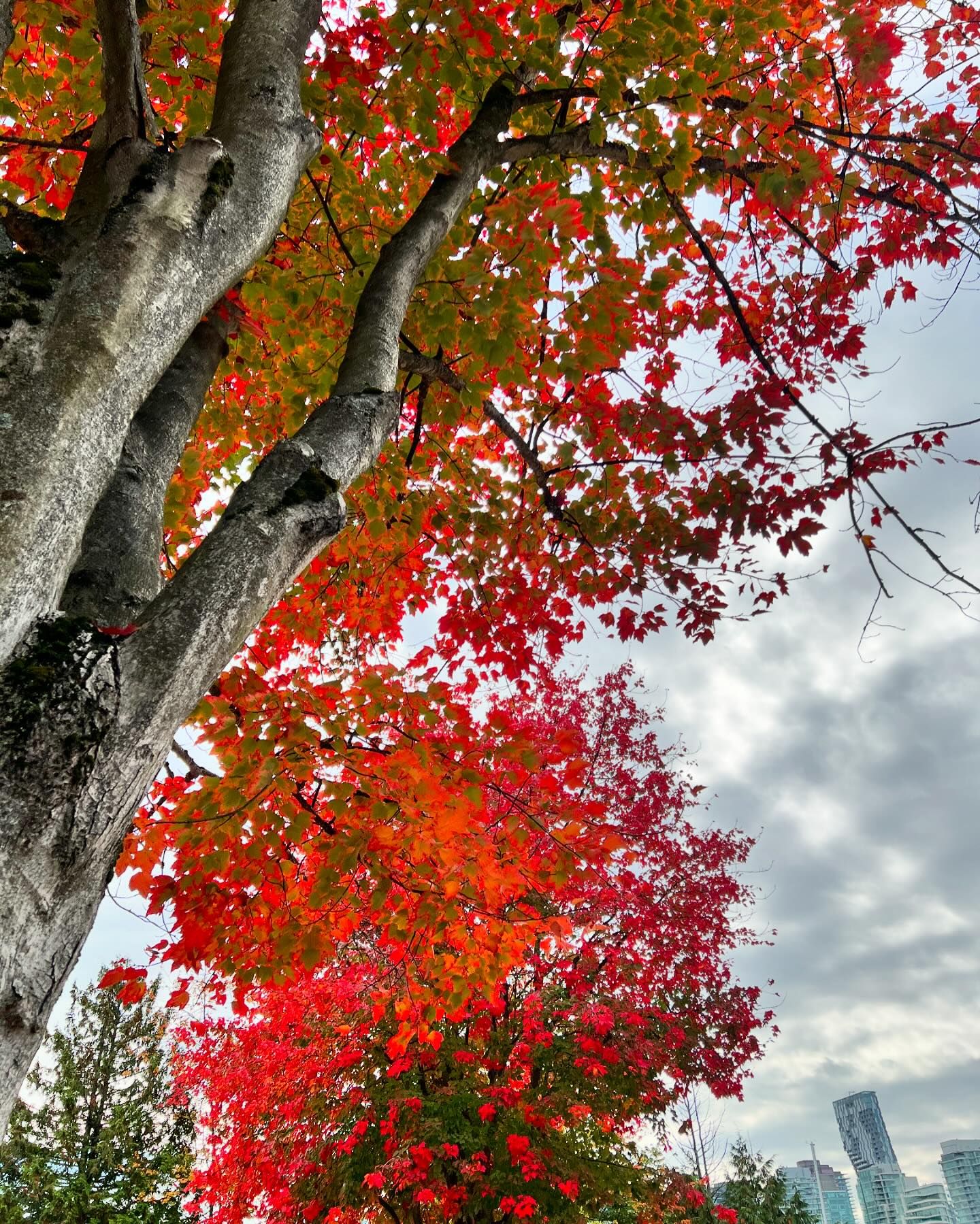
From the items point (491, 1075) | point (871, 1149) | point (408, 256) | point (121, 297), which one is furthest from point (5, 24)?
point (871, 1149)

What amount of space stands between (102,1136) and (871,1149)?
755ft

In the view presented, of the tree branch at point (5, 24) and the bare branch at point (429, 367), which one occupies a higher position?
the bare branch at point (429, 367)

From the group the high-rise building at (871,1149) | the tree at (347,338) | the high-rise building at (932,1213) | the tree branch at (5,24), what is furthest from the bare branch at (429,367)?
the high-rise building at (932,1213)

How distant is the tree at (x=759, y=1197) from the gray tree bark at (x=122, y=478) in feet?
67.0

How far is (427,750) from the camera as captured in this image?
366 cm

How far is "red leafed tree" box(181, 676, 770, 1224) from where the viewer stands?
28.4ft

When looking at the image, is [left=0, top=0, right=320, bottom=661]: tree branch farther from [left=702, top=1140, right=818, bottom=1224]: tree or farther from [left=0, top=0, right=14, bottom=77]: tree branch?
[left=702, top=1140, right=818, bottom=1224]: tree

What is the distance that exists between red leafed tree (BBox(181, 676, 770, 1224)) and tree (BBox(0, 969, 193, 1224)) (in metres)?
6.22

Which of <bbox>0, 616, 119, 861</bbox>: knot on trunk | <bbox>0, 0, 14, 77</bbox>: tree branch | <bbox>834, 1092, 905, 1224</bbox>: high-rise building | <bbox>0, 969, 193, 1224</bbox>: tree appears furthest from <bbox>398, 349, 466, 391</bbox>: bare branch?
<bbox>834, 1092, 905, 1224</bbox>: high-rise building

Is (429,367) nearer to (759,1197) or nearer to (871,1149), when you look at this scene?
(759,1197)

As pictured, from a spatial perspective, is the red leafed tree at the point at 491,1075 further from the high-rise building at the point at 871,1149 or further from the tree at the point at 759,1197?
the high-rise building at the point at 871,1149

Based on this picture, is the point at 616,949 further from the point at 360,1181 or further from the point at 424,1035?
the point at 424,1035

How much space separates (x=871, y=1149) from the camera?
17550cm

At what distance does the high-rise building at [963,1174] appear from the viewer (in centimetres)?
16862
